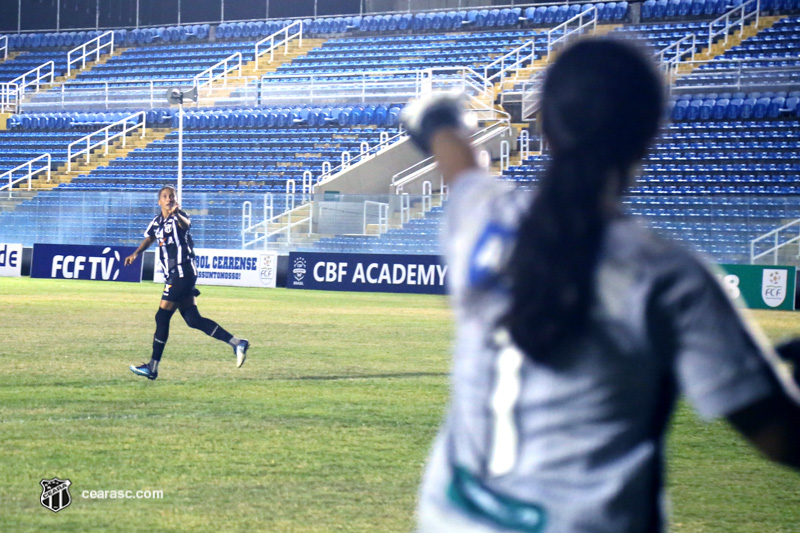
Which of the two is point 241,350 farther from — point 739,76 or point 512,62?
point 512,62

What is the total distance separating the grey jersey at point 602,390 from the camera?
5.93 feet

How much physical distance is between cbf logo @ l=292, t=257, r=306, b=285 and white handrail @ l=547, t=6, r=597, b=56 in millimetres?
12686

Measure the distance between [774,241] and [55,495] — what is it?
21.9 m

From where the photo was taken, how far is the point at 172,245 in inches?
433

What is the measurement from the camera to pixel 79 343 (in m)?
14.1

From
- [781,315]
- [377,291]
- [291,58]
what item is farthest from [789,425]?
[291,58]

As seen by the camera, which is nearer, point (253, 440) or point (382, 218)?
point (253, 440)

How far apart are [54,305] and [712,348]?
785 inches

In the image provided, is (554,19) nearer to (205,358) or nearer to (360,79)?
(360,79)

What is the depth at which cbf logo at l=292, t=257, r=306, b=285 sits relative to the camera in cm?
2969

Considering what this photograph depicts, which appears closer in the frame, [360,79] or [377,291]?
[377,291]

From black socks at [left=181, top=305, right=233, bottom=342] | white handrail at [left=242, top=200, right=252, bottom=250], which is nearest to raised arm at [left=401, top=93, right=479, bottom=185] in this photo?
black socks at [left=181, top=305, right=233, bottom=342]

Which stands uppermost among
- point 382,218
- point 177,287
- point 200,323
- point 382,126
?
point 382,126

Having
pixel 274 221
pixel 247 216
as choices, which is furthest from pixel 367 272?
pixel 247 216
